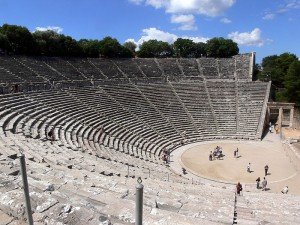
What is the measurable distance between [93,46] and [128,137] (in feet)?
98.9

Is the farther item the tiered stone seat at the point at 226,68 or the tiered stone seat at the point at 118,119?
the tiered stone seat at the point at 226,68

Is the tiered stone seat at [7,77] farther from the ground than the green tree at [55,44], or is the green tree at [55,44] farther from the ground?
the green tree at [55,44]

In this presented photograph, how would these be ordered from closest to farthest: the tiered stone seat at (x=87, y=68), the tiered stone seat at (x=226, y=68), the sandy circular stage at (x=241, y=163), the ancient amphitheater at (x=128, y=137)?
the ancient amphitheater at (x=128, y=137), the sandy circular stage at (x=241, y=163), the tiered stone seat at (x=87, y=68), the tiered stone seat at (x=226, y=68)

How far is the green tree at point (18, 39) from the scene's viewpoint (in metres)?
41.5

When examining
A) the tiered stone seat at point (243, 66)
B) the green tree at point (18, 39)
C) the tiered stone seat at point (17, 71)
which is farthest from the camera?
the tiered stone seat at point (243, 66)

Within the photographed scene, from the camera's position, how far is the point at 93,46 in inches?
2035

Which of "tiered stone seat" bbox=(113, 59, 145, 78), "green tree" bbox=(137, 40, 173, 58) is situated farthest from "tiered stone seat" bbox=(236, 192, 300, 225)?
"green tree" bbox=(137, 40, 173, 58)

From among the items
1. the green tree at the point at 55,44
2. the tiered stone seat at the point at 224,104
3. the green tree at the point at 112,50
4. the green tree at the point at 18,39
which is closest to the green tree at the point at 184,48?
the green tree at the point at 112,50

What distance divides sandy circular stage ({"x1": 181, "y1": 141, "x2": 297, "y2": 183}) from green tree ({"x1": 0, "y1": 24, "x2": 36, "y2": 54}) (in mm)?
28197

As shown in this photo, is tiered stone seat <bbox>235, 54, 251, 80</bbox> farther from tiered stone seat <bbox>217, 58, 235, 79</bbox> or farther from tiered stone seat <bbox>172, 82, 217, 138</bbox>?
tiered stone seat <bbox>172, 82, 217, 138</bbox>

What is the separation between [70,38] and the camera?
48500 millimetres

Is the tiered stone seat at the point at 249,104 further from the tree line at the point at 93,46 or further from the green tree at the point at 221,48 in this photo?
the green tree at the point at 221,48

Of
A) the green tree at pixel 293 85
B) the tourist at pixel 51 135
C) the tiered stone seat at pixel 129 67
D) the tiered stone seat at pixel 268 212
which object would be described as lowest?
the tiered stone seat at pixel 268 212

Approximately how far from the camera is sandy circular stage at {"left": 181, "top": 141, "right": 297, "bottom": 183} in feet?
71.8
